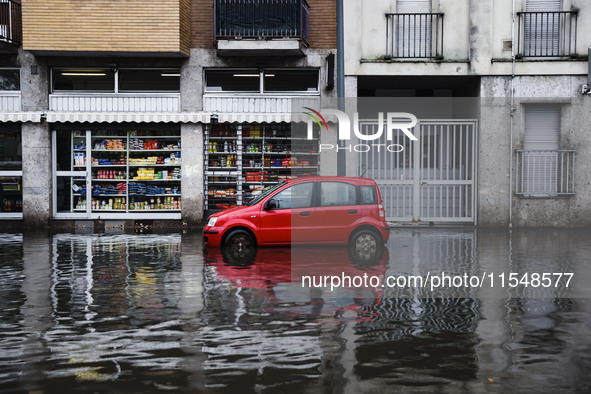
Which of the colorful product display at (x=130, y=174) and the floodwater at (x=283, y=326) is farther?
the colorful product display at (x=130, y=174)

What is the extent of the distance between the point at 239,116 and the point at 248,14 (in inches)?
112

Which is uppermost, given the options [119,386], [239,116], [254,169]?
[239,116]

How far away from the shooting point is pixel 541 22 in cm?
2156

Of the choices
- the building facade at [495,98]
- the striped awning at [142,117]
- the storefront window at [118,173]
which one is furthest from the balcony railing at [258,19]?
the storefront window at [118,173]

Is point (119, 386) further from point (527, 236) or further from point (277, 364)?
point (527, 236)

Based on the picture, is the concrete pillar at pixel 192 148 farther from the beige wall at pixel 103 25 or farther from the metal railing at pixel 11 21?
the metal railing at pixel 11 21

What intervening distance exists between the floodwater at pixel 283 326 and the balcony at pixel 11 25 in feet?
30.0

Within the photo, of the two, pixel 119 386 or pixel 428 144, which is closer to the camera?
pixel 119 386

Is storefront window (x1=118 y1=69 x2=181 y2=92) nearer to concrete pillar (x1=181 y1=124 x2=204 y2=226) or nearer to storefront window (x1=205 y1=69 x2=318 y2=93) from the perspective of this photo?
storefront window (x1=205 y1=69 x2=318 y2=93)

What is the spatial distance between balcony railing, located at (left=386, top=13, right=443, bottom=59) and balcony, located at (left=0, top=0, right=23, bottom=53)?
34.6ft

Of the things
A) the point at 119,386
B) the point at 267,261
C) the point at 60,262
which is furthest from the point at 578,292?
the point at 60,262

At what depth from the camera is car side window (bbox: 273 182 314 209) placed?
587 inches

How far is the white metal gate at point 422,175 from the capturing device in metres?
21.9

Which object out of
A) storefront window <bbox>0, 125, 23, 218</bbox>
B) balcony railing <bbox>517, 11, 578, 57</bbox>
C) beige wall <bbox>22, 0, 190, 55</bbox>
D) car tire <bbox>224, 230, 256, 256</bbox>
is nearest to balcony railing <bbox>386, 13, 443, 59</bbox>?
balcony railing <bbox>517, 11, 578, 57</bbox>
